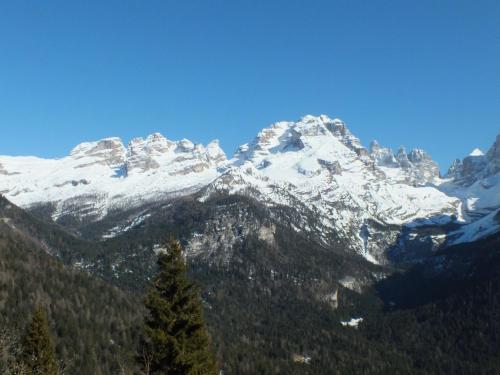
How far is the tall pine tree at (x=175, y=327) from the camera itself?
3541 centimetres

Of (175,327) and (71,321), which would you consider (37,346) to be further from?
(71,321)

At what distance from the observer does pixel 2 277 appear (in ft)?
620

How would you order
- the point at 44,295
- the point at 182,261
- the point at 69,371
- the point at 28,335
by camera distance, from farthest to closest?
the point at 44,295, the point at 69,371, the point at 28,335, the point at 182,261

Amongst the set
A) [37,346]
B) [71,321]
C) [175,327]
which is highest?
[175,327]

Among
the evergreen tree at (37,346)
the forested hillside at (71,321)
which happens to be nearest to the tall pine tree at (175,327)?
the evergreen tree at (37,346)

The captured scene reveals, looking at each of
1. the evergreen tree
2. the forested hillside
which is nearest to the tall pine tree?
the evergreen tree

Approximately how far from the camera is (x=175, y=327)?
36.6 m

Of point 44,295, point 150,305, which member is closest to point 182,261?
point 150,305

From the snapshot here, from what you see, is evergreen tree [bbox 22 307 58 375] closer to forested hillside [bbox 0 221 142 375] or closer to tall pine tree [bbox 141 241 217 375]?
tall pine tree [bbox 141 241 217 375]

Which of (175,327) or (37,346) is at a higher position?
(175,327)

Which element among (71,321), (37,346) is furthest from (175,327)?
(71,321)

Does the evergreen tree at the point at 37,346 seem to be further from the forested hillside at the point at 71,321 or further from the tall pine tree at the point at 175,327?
the forested hillside at the point at 71,321

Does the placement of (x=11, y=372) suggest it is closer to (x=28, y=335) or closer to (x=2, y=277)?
(x=28, y=335)

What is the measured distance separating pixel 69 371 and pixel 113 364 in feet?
60.8
